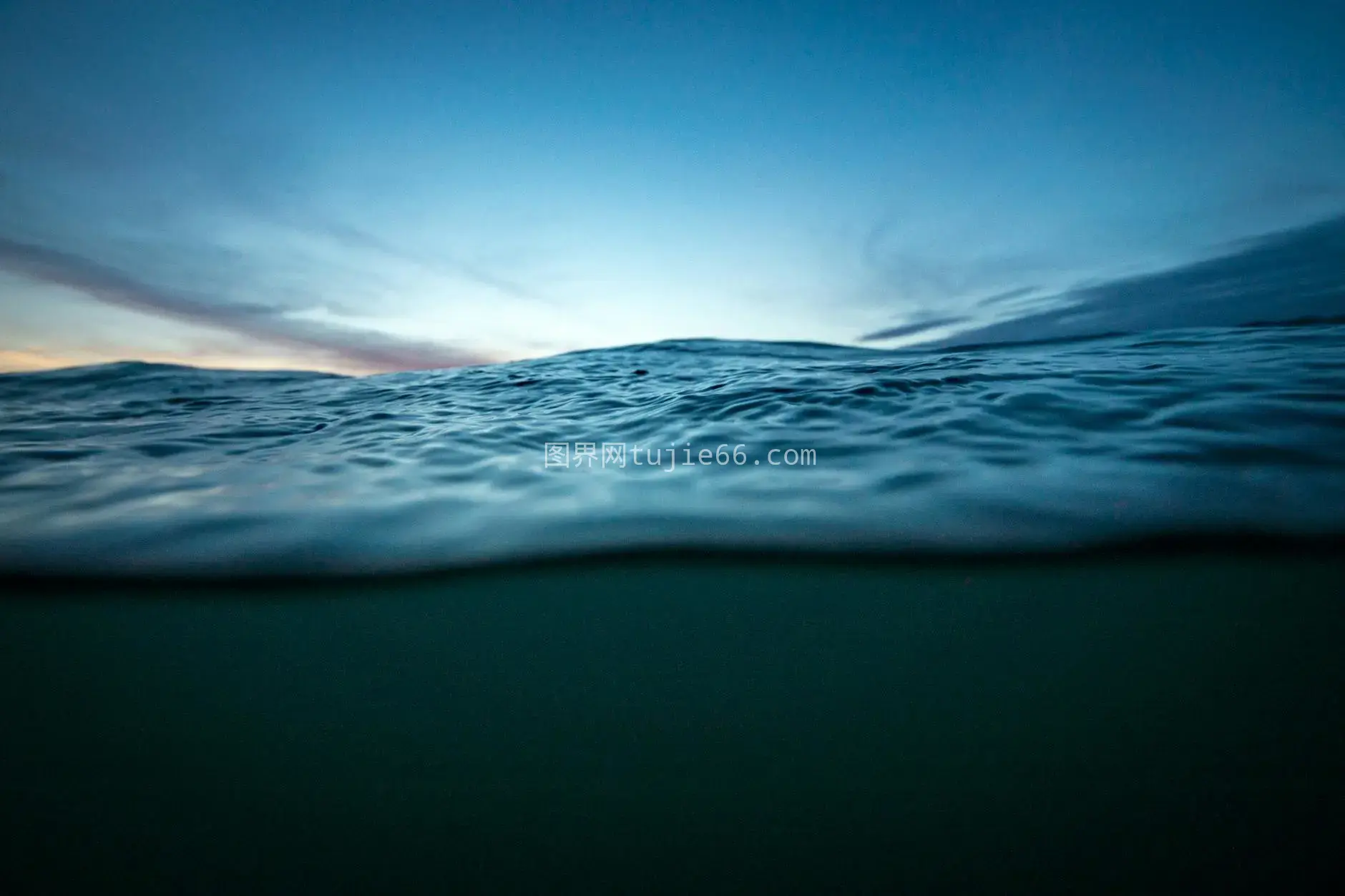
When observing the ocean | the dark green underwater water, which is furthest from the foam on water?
the dark green underwater water

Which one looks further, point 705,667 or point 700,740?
point 705,667

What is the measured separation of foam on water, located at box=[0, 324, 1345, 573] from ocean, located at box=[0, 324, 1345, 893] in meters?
0.03

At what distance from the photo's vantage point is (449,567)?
2.48m

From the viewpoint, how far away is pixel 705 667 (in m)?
1.80

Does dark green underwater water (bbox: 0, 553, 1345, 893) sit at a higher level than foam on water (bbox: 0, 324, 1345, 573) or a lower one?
lower

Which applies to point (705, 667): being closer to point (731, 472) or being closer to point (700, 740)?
point (700, 740)

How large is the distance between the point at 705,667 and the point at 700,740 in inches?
10.8

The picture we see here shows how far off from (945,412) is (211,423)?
8.46 meters

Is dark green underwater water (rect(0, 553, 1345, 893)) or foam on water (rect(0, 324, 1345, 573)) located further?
foam on water (rect(0, 324, 1345, 573))

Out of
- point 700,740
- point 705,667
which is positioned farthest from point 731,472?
point 700,740

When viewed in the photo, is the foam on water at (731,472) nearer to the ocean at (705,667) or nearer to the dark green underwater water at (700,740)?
the ocean at (705,667)

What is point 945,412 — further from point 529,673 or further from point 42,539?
point 42,539

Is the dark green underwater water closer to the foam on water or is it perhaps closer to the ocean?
the ocean

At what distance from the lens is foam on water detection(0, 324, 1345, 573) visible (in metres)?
2.56
